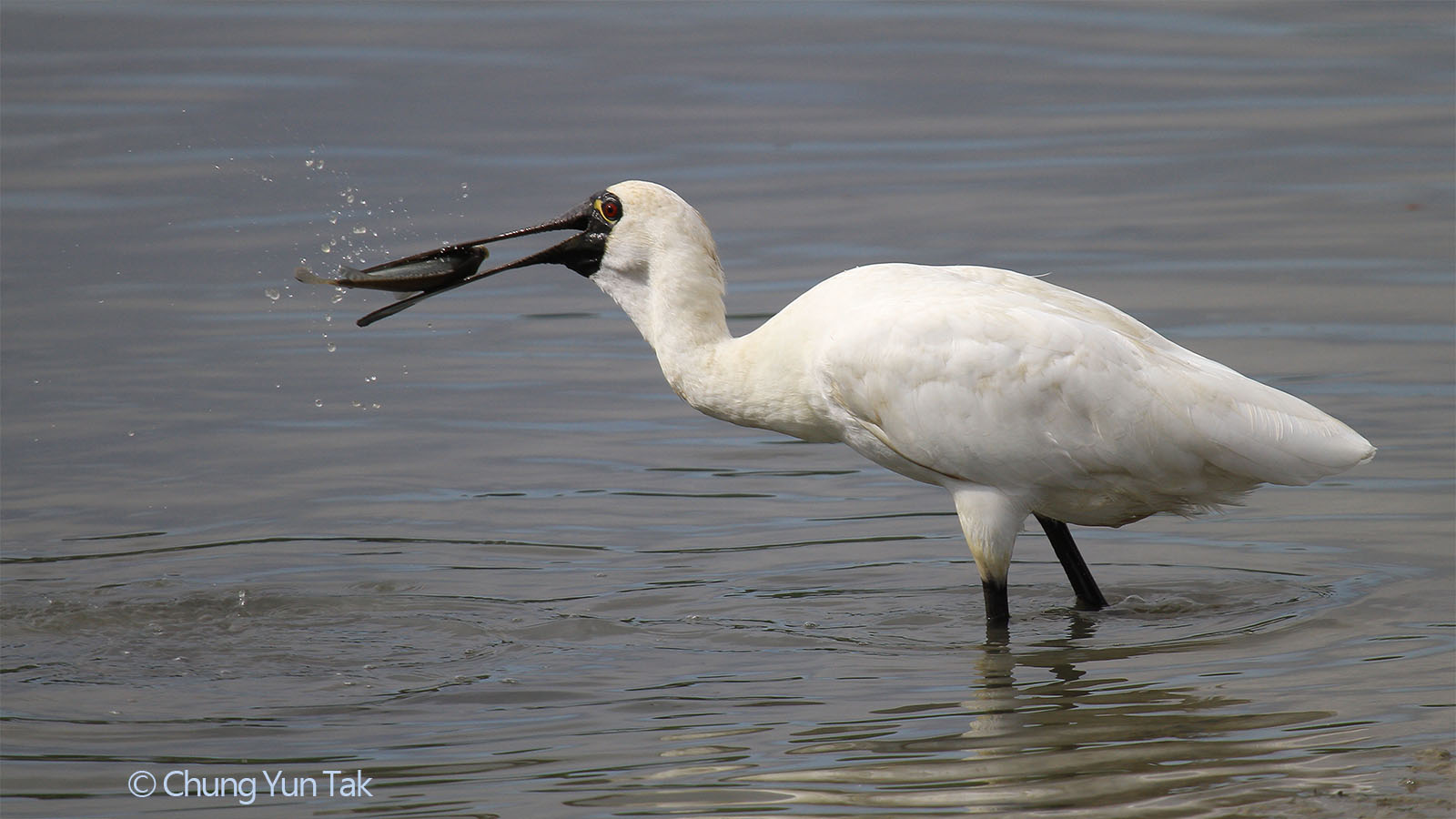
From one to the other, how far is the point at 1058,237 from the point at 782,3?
9037mm

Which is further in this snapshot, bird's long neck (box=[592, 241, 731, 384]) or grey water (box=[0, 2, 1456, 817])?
bird's long neck (box=[592, 241, 731, 384])

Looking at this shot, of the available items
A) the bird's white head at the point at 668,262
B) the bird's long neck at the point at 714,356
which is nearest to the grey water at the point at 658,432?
the bird's long neck at the point at 714,356

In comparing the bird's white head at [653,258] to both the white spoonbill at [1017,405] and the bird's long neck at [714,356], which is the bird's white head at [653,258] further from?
the white spoonbill at [1017,405]

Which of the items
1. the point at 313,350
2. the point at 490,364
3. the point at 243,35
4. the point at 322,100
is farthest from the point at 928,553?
the point at 243,35

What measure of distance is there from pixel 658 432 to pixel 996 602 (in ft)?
11.9

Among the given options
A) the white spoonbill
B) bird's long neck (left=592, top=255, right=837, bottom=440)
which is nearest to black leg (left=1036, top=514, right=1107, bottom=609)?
the white spoonbill

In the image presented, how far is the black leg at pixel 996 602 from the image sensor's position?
721 cm

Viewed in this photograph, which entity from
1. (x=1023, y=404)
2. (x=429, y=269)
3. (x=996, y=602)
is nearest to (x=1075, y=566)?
(x=996, y=602)

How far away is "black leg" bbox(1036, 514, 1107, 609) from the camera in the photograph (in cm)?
752

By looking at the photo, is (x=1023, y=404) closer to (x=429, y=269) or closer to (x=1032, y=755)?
(x=1032, y=755)

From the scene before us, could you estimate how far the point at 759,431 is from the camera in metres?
10.8

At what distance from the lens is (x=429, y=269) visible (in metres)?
8.51

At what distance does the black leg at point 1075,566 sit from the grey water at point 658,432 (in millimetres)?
108

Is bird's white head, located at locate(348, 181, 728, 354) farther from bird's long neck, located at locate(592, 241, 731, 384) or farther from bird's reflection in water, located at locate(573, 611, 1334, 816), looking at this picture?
bird's reflection in water, located at locate(573, 611, 1334, 816)
